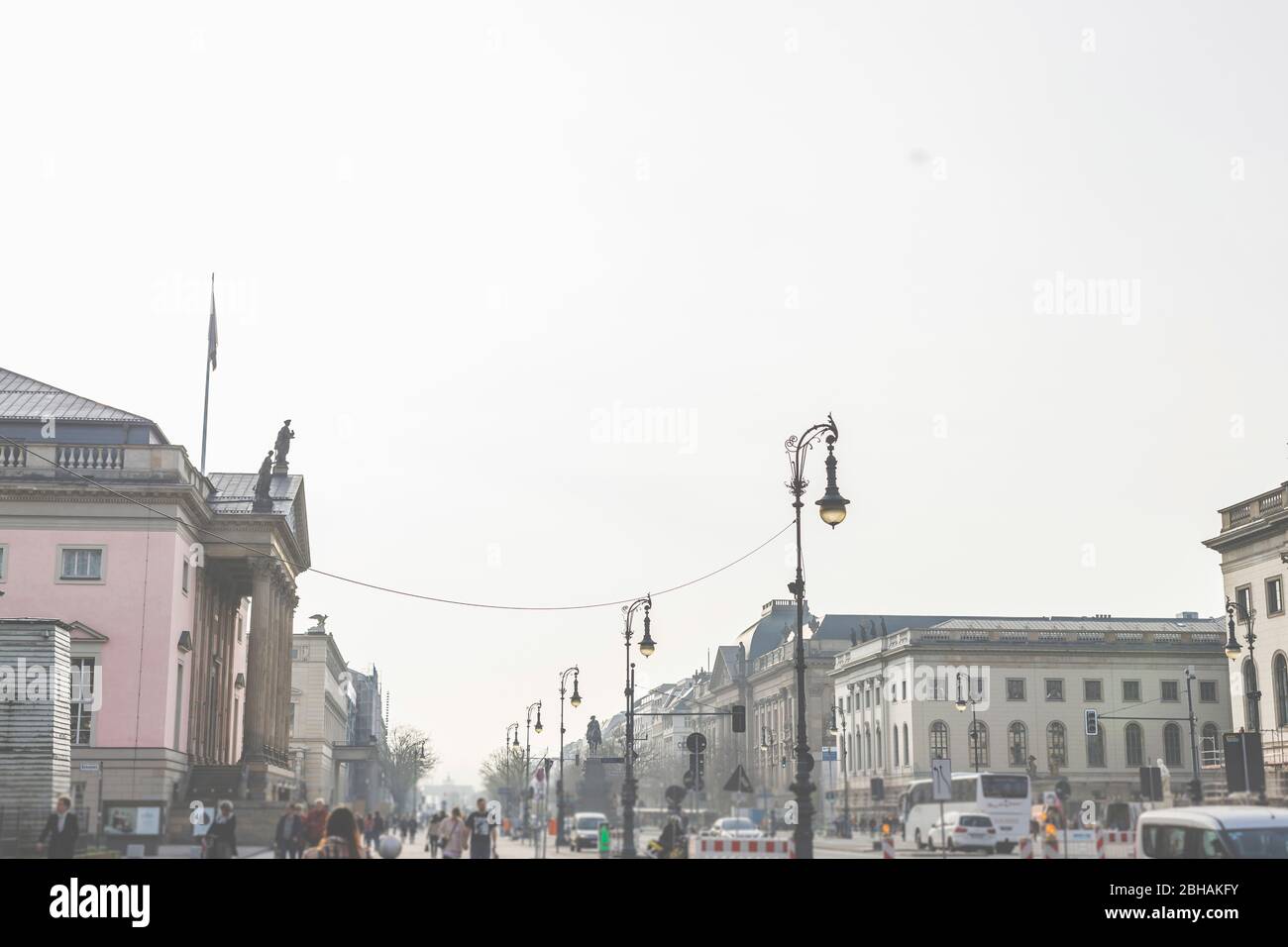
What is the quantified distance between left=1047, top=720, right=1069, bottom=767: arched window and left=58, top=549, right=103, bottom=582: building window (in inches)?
3192

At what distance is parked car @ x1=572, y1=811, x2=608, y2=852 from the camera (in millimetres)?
61219

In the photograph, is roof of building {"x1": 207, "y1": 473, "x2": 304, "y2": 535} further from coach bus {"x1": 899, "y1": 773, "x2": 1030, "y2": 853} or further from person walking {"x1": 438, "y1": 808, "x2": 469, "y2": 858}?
person walking {"x1": 438, "y1": 808, "x2": 469, "y2": 858}

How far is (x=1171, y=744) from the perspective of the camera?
387ft

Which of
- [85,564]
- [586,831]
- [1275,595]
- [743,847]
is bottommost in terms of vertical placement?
[586,831]

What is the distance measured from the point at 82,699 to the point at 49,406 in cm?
1364

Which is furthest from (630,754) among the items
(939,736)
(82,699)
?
(939,736)

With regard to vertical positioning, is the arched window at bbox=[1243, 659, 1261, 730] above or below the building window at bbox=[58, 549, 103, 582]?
below

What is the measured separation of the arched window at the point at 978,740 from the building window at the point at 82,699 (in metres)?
77.8

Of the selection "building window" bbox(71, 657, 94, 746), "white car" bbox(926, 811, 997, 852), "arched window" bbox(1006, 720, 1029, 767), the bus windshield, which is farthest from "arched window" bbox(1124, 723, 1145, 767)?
"building window" bbox(71, 657, 94, 746)

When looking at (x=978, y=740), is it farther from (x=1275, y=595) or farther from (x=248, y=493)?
(x=248, y=493)

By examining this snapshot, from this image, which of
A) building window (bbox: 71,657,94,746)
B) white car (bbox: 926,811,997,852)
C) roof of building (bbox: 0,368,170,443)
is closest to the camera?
white car (bbox: 926,811,997,852)
